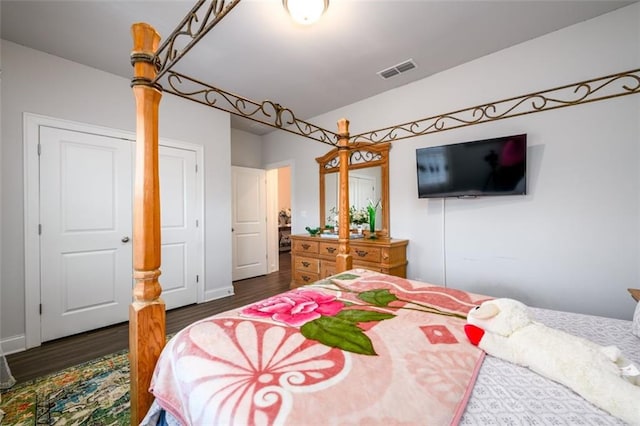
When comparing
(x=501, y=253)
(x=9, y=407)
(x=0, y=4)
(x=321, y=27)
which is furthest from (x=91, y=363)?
(x=501, y=253)

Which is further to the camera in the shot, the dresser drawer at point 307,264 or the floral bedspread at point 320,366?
the dresser drawer at point 307,264

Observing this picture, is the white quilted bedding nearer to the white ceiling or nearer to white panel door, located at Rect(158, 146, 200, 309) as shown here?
the white ceiling

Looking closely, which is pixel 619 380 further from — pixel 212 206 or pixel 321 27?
pixel 212 206

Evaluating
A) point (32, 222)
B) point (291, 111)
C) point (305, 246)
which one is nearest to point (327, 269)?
point (305, 246)

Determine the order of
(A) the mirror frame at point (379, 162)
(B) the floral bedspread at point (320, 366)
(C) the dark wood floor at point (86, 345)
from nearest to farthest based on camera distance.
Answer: (B) the floral bedspread at point (320, 366) → (C) the dark wood floor at point (86, 345) → (A) the mirror frame at point (379, 162)

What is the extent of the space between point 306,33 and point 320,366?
2453mm

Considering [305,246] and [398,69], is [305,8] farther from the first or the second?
[305,246]

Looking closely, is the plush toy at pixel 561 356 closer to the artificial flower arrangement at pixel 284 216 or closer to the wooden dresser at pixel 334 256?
the wooden dresser at pixel 334 256

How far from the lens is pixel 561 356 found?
77 centimetres

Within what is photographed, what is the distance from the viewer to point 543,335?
85 centimetres

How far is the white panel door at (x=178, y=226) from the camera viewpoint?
3197mm

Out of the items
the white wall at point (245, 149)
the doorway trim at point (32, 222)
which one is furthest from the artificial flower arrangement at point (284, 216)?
the doorway trim at point (32, 222)

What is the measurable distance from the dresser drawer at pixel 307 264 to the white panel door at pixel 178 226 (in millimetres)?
1385

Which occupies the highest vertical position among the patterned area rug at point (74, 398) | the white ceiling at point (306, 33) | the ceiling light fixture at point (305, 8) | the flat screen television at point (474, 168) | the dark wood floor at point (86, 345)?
the white ceiling at point (306, 33)
